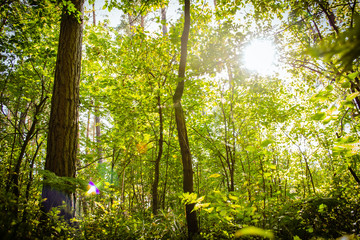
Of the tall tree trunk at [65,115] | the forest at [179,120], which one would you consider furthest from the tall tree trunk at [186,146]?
the tall tree trunk at [65,115]

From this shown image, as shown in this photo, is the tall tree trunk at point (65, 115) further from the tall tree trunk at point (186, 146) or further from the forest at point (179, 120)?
the tall tree trunk at point (186, 146)

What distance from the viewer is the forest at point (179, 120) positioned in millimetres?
1774

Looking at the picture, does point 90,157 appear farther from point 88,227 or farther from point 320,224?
point 320,224

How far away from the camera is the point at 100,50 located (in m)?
4.98

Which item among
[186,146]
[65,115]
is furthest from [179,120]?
[65,115]

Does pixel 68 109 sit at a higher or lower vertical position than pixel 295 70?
lower

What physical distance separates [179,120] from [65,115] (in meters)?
1.90

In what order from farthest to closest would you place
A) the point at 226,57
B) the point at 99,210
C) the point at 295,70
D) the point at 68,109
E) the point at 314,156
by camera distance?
the point at 295,70 < the point at 314,156 < the point at 226,57 < the point at 99,210 < the point at 68,109

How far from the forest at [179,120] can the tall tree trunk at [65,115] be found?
0.7 inches

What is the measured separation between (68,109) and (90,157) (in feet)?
7.53

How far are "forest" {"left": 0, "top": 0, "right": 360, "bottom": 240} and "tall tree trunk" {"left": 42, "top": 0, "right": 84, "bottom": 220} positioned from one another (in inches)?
0.7

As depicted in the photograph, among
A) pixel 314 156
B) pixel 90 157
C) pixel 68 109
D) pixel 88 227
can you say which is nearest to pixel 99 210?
pixel 88 227

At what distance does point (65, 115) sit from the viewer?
2.63 meters

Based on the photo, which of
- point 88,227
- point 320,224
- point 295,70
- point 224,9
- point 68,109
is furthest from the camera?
point 295,70
